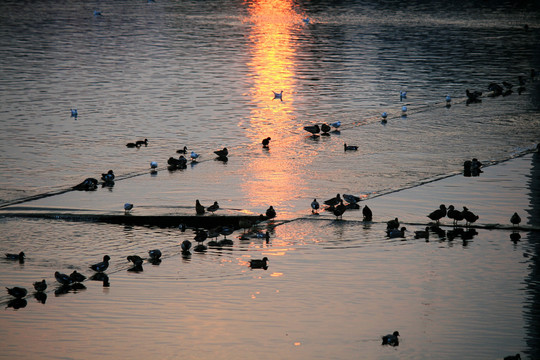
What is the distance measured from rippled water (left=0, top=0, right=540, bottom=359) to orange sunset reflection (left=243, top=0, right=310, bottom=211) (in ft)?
0.35

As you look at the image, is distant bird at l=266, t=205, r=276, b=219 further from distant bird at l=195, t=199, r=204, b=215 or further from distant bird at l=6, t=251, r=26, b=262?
distant bird at l=6, t=251, r=26, b=262

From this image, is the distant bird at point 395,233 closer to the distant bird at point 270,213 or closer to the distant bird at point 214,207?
the distant bird at point 270,213

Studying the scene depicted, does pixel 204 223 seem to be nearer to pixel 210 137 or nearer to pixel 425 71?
pixel 210 137

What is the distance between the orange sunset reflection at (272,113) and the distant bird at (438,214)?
3.50m

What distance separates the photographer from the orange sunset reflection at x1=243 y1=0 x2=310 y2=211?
76.6ft

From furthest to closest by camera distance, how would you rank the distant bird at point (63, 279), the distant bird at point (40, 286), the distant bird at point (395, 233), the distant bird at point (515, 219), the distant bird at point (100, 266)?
the distant bird at point (515, 219) → the distant bird at point (395, 233) → the distant bird at point (100, 266) → the distant bird at point (63, 279) → the distant bird at point (40, 286)

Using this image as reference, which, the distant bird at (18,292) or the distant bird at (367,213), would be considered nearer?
the distant bird at (18,292)

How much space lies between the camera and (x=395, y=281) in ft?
54.5

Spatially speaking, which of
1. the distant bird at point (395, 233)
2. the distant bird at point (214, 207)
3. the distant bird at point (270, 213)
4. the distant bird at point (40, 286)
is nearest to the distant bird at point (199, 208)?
the distant bird at point (214, 207)

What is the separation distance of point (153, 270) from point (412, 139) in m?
14.0

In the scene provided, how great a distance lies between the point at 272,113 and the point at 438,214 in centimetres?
1479

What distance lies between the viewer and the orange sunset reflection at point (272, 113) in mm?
23344

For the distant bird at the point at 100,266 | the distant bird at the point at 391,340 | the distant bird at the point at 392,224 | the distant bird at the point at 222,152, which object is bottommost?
the distant bird at the point at 391,340

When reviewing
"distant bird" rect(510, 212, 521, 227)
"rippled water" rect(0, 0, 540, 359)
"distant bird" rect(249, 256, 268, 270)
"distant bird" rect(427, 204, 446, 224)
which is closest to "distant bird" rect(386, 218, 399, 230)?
"rippled water" rect(0, 0, 540, 359)
